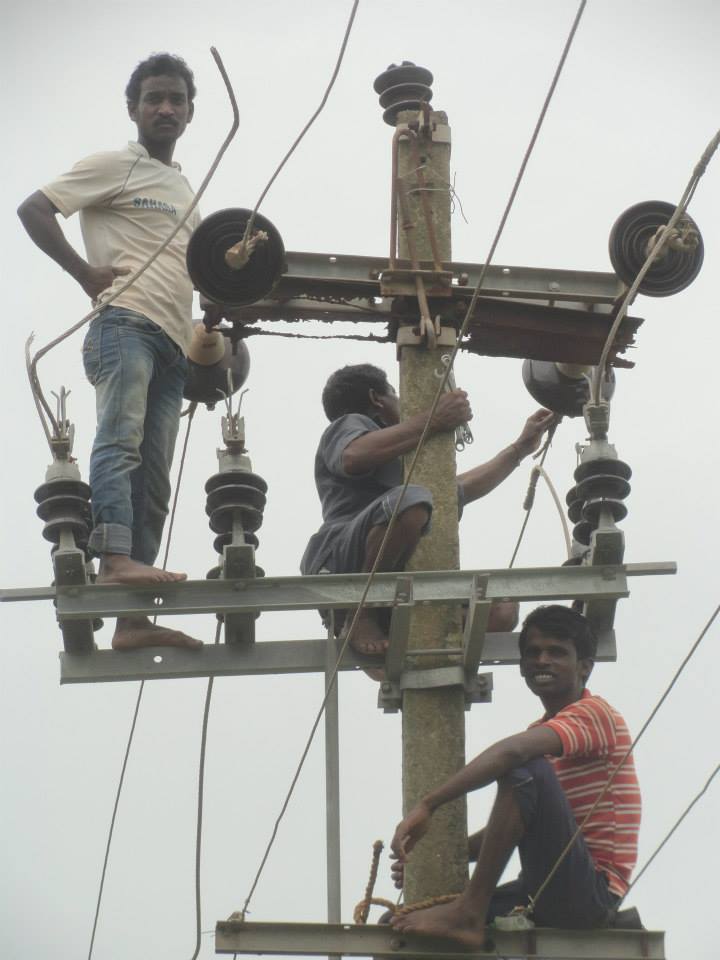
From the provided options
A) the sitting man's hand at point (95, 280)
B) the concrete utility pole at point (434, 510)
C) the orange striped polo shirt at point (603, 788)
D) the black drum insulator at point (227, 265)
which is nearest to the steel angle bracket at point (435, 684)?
the concrete utility pole at point (434, 510)

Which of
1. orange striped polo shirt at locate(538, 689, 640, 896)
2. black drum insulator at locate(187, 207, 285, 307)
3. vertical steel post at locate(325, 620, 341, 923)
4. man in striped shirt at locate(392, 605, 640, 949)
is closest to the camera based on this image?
man in striped shirt at locate(392, 605, 640, 949)

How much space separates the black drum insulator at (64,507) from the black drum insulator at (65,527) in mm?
24

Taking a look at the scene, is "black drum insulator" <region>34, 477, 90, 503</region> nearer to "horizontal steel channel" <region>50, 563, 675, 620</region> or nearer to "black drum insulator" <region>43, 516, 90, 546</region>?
"black drum insulator" <region>43, 516, 90, 546</region>

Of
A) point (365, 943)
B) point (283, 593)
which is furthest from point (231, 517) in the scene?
point (365, 943)

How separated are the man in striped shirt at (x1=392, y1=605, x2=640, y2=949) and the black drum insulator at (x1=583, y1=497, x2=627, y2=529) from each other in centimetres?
71

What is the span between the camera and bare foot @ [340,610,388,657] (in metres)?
9.73

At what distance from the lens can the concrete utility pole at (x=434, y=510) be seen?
942 centimetres

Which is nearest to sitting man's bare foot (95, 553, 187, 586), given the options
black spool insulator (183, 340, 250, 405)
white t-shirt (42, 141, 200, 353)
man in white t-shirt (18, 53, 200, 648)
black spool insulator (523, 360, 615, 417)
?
man in white t-shirt (18, 53, 200, 648)

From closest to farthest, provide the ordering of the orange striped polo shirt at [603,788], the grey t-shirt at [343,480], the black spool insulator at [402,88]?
the orange striped polo shirt at [603,788] < the grey t-shirt at [343,480] < the black spool insulator at [402,88]

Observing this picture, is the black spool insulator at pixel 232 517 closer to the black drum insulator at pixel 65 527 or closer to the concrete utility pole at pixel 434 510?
the black drum insulator at pixel 65 527

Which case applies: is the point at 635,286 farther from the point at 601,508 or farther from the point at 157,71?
the point at 157,71

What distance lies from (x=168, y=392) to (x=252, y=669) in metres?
1.26

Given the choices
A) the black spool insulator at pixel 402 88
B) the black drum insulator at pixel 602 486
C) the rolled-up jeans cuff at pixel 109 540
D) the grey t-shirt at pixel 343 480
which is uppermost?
the black spool insulator at pixel 402 88

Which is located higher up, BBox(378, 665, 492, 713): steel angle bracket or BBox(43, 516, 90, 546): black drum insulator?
BBox(43, 516, 90, 546): black drum insulator
